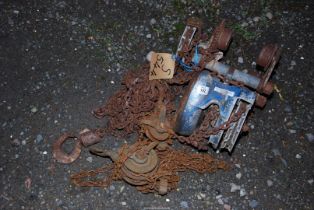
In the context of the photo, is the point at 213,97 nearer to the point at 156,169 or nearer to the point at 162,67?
the point at 162,67

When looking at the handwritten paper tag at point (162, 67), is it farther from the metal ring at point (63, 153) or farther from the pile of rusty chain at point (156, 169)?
the metal ring at point (63, 153)

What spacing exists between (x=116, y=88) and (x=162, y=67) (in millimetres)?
444

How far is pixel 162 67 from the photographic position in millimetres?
2643

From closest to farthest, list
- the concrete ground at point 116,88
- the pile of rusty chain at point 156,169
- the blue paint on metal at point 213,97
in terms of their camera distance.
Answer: the blue paint on metal at point 213,97
the pile of rusty chain at point 156,169
the concrete ground at point 116,88

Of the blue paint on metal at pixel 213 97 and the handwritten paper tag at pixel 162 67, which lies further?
the handwritten paper tag at pixel 162 67

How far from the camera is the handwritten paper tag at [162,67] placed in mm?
2627

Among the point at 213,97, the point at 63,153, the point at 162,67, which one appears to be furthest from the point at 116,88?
the point at 213,97

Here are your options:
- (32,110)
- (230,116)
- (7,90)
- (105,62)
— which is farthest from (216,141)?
(7,90)

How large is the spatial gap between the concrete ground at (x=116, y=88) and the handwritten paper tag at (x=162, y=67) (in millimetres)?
354

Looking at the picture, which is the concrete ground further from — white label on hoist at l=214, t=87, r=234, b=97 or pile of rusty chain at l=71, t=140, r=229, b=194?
white label on hoist at l=214, t=87, r=234, b=97

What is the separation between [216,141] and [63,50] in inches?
52.3

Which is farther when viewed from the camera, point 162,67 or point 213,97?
point 162,67

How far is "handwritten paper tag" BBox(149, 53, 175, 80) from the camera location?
2.63 metres

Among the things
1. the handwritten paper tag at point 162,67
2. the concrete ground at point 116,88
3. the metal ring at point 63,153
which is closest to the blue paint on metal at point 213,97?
the handwritten paper tag at point 162,67
